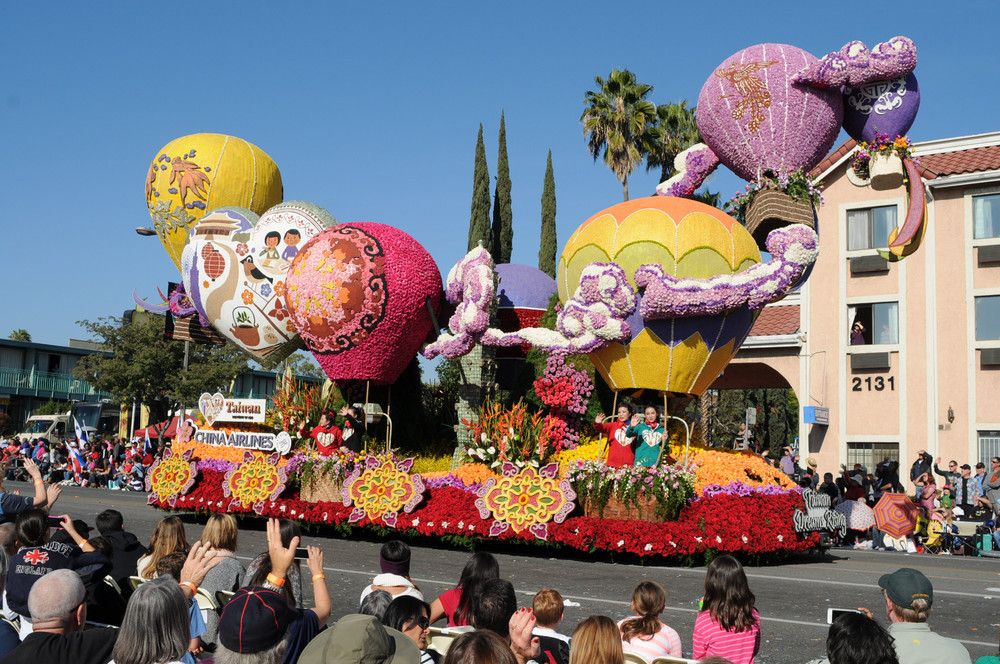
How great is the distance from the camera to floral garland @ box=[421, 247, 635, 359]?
16.7 metres

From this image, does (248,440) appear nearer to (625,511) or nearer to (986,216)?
(625,511)

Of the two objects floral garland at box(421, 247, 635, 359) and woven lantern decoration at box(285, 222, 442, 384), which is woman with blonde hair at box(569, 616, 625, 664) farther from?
woven lantern decoration at box(285, 222, 442, 384)

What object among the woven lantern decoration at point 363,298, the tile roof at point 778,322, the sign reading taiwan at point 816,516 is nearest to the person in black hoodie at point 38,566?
the woven lantern decoration at point 363,298

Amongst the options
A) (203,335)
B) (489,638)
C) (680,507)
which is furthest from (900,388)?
(489,638)

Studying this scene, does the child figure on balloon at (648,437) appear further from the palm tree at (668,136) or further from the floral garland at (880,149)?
the palm tree at (668,136)

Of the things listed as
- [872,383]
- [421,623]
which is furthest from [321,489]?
[872,383]

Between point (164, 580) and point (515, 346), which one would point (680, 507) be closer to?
point (515, 346)

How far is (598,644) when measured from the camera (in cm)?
450

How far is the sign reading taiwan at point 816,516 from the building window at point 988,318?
1291 cm

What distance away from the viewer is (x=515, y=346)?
1984cm

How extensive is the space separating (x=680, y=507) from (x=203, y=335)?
13531mm

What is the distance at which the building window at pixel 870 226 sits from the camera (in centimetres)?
3069

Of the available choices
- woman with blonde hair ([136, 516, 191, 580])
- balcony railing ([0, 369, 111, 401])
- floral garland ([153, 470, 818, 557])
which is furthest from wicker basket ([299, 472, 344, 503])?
balcony railing ([0, 369, 111, 401])

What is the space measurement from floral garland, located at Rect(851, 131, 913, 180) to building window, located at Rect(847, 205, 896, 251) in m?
13.4
